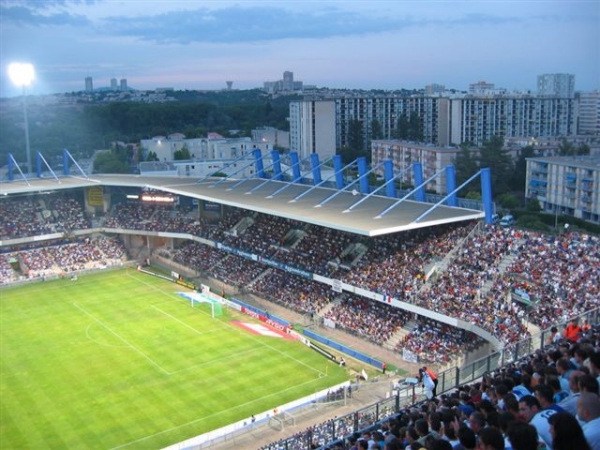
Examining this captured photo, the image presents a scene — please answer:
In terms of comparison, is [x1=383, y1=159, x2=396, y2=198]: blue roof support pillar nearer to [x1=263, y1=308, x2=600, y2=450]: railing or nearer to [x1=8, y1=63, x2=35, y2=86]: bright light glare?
[x1=263, y1=308, x2=600, y2=450]: railing

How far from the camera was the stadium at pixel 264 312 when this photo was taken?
24812mm

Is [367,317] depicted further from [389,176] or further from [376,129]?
[376,129]

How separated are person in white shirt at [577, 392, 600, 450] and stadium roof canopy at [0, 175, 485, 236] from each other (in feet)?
80.8

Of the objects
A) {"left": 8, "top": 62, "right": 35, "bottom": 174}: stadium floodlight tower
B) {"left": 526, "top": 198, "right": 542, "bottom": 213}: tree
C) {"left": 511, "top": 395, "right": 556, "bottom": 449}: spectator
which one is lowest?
{"left": 526, "top": 198, "right": 542, "bottom": 213}: tree

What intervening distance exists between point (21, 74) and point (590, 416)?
5644cm

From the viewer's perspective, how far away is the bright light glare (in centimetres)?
5341

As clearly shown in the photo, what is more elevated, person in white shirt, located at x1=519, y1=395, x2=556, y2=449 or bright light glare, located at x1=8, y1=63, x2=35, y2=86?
bright light glare, located at x1=8, y1=63, x2=35, y2=86

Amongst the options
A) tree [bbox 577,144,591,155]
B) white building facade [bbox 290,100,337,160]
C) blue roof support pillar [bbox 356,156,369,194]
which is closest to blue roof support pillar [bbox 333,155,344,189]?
blue roof support pillar [bbox 356,156,369,194]

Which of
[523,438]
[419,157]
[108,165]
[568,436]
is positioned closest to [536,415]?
[523,438]

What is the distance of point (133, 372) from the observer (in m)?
29.6

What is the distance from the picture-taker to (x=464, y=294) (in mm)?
29344

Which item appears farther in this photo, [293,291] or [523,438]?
[293,291]

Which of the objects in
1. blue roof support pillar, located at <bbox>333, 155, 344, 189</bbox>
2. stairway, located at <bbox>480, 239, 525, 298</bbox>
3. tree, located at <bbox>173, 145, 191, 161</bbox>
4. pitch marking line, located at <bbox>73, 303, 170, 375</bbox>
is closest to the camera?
stairway, located at <bbox>480, 239, 525, 298</bbox>

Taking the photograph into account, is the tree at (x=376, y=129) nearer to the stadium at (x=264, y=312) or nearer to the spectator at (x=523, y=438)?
the stadium at (x=264, y=312)
